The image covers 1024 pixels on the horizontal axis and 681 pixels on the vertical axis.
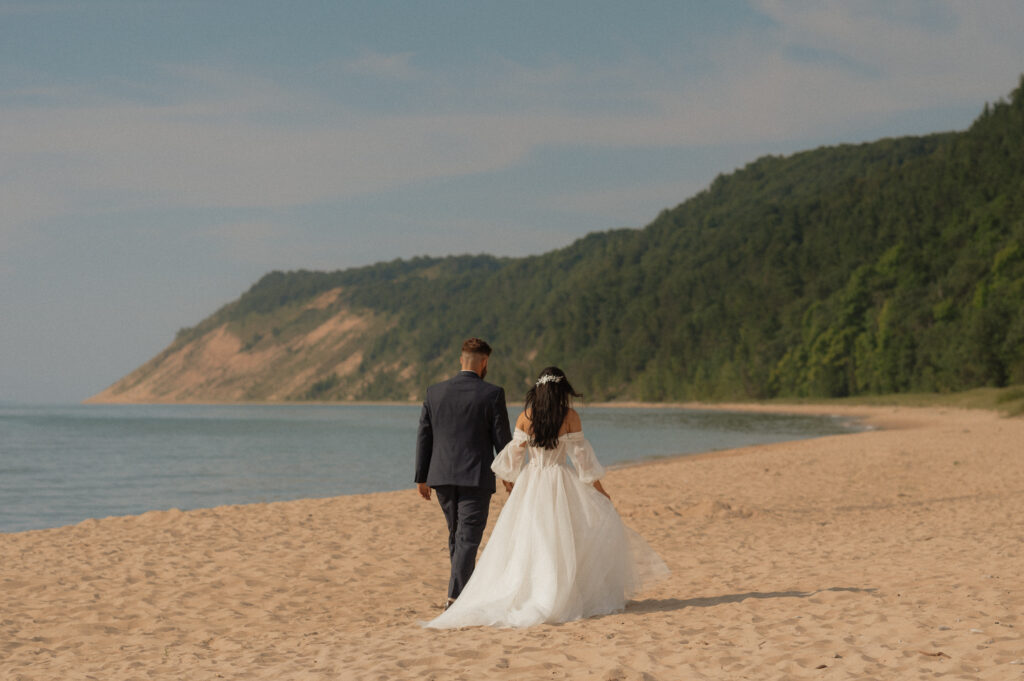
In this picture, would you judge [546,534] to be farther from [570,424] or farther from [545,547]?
[570,424]

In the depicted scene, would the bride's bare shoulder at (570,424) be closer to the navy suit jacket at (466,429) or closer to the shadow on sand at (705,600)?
the navy suit jacket at (466,429)

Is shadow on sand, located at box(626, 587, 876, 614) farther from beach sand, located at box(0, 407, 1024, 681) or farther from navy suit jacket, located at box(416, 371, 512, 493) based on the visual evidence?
navy suit jacket, located at box(416, 371, 512, 493)

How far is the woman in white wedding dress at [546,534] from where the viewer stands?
7.21m

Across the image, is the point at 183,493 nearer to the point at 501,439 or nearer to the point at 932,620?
the point at 501,439

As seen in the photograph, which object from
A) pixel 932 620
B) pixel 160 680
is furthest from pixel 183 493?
pixel 932 620

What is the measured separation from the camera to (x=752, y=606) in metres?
7.93

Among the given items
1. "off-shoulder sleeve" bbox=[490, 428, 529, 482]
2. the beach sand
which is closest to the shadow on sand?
the beach sand

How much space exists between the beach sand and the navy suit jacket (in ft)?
3.86

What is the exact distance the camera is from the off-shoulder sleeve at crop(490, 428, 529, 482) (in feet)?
23.9

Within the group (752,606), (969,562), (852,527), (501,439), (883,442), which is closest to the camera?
(501,439)

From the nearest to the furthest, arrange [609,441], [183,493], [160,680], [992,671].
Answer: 1. [992,671]
2. [160,680]
3. [183,493]
4. [609,441]

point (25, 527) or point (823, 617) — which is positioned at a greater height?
point (823, 617)

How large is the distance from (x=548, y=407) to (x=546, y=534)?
97 cm

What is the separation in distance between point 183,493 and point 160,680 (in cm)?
2162
